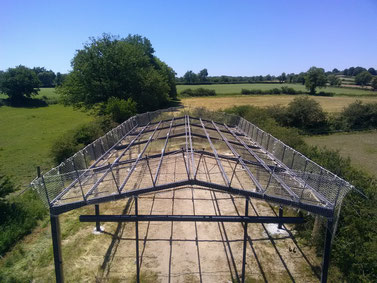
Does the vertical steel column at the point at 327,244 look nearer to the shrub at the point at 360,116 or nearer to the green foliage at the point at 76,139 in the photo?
the green foliage at the point at 76,139

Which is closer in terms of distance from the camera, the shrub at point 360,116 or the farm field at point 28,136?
the farm field at point 28,136

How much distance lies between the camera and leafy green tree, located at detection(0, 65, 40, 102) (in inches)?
2239

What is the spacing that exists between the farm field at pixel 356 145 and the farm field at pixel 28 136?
27.5m

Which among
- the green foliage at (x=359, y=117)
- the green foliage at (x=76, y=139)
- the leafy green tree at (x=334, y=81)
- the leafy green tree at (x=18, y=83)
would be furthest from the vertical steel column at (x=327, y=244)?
the leafy green tree at (x=334, y=81)

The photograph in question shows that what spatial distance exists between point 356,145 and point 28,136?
1554 inches

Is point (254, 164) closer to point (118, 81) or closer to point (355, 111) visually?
point (118, 81)

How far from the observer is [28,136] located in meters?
32.1

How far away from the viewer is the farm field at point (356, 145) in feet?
81.3

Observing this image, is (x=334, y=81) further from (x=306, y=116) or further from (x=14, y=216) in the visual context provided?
(x=14, y=216)

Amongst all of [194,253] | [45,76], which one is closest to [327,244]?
[194,253]

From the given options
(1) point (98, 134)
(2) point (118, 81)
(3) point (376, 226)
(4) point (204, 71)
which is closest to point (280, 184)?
(3) point (376, 226)

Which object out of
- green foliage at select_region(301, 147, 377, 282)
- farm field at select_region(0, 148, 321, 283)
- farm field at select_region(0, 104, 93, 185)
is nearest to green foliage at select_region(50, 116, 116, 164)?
farm field at select_region(0, 104, 93, 185)

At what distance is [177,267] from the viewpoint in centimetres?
884

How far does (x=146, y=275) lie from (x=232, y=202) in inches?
247
